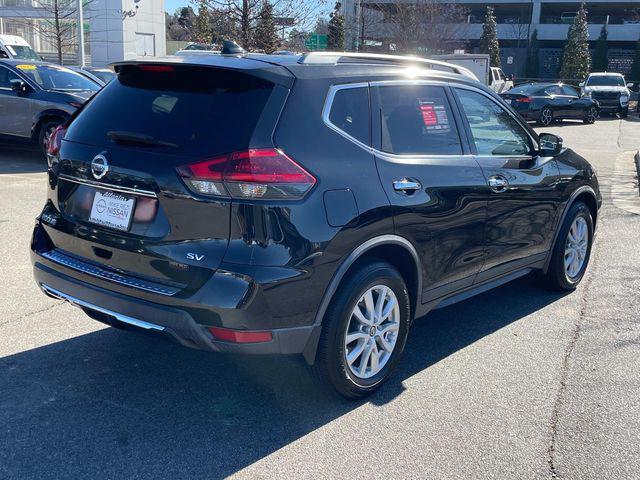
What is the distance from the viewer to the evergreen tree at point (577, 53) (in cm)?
5131

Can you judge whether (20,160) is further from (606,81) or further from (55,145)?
(606,81)

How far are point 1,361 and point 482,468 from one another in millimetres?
2831

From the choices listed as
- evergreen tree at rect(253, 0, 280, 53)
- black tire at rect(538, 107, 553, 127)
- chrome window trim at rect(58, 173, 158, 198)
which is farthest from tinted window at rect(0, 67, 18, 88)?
black tire at rect(538, 107, 553, 127)

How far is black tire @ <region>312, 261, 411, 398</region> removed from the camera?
3.55 meters

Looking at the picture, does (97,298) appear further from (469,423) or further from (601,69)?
(601,69)

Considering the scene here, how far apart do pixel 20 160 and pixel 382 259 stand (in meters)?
10.0

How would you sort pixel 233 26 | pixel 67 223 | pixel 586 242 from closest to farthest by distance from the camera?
pixel 67 223 < pixel 586 242 < pixel 233 26

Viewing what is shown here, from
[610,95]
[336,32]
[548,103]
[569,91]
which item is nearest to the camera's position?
[548,103]

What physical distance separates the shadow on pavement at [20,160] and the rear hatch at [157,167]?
310 inches

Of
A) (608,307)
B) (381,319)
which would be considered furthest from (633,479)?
(608,307)

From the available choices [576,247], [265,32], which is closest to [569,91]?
[265,32]

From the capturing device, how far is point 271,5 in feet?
53.6

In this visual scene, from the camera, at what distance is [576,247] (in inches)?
232

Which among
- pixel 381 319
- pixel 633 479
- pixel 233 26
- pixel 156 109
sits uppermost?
pixel 233 26
